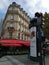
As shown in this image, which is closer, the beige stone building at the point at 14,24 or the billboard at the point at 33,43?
the billboard at the point at 33,43

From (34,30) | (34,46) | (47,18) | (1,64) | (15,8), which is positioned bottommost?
(1,64)

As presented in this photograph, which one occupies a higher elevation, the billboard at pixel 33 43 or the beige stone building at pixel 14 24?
the beige stone building at pixel 14 24

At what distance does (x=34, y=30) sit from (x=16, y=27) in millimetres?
40517

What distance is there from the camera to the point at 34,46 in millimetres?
22266

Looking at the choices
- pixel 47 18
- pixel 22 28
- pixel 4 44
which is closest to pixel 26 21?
pixel 22 28

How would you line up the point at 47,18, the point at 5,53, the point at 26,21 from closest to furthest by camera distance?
the point at 5,53
the point at 47,18
the point at 26,21

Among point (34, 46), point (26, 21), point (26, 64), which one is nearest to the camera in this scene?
point (26, 64)

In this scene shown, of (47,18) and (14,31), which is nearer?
(47,18)

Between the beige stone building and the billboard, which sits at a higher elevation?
the beige stone building

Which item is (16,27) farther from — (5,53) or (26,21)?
(5,53)

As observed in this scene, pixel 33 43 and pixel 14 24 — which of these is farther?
pixel 14 24

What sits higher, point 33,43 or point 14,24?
point 14,24

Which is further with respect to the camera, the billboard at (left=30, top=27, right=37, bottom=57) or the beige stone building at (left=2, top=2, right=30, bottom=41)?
the beige stone building at (left=2, top=2, right=30, bottom=41)

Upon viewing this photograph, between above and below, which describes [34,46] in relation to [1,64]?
above
